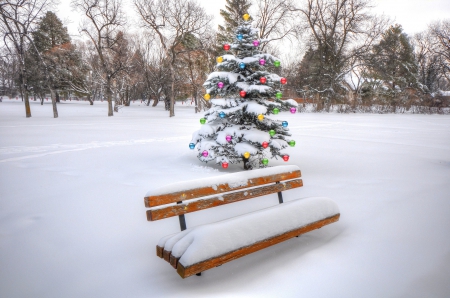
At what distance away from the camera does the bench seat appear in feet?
7.04

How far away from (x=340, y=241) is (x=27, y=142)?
1086 cm

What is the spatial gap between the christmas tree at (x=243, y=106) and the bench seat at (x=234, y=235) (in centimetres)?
277

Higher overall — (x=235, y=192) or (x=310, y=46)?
(x=310, y=46)

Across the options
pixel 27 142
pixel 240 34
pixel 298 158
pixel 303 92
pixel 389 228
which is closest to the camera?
pixel 389 228

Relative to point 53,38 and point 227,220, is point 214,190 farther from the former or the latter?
point 53,38

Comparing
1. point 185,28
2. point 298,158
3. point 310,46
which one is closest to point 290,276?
point 298,158

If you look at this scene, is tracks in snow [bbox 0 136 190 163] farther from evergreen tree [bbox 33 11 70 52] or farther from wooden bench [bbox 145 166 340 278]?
evergreen tree [bbox 33 11 70 52]

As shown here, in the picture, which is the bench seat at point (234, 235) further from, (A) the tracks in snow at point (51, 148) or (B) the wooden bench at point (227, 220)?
(A) the tracks in snow at point (51, 148)

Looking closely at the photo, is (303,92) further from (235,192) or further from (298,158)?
(235,192)

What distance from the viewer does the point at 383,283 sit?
240cm

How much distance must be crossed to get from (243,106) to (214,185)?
3.26 metres

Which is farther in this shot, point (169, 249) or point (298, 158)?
point (298, 158)

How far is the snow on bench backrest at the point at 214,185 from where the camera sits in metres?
2.53

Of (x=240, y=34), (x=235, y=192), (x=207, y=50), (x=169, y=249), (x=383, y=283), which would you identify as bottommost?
(x=383, y=283)
